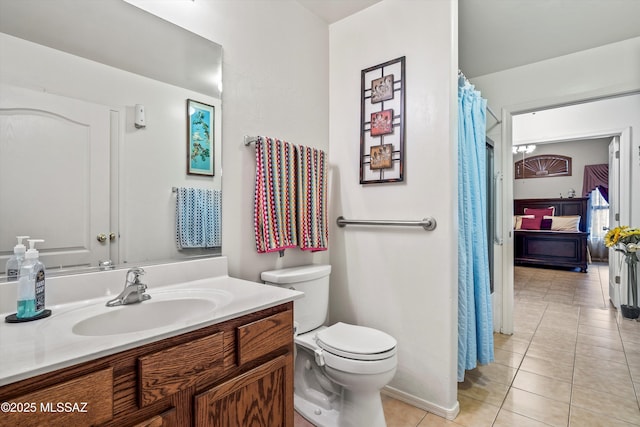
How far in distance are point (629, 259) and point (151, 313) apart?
4.24 m

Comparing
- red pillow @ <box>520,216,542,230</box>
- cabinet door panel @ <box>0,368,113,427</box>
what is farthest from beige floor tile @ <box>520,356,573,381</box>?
red pillow @ <box>520,216,542,230</box>

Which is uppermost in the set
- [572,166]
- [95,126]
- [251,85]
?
[572,166]

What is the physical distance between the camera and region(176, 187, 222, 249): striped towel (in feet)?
4.66

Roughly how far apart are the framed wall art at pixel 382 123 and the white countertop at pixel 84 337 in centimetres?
103

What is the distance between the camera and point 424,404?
175 cm

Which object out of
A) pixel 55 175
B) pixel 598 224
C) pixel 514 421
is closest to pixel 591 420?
pixel 514 421

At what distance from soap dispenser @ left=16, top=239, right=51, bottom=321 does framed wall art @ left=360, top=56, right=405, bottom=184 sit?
1587mm

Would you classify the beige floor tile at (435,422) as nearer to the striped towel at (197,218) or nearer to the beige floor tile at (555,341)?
the striped towel at (197,218)

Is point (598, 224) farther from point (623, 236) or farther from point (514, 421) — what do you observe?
point (514, 421)

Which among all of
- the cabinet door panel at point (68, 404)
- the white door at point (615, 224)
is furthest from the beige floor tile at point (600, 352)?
the cabinet door panel at point (68, 404)

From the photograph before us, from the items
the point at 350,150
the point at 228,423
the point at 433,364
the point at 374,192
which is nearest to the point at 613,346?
the point at 433,364

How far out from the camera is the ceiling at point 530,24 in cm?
201

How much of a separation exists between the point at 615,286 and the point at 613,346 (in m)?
1.37

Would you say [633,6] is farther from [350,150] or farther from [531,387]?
[531,387]
